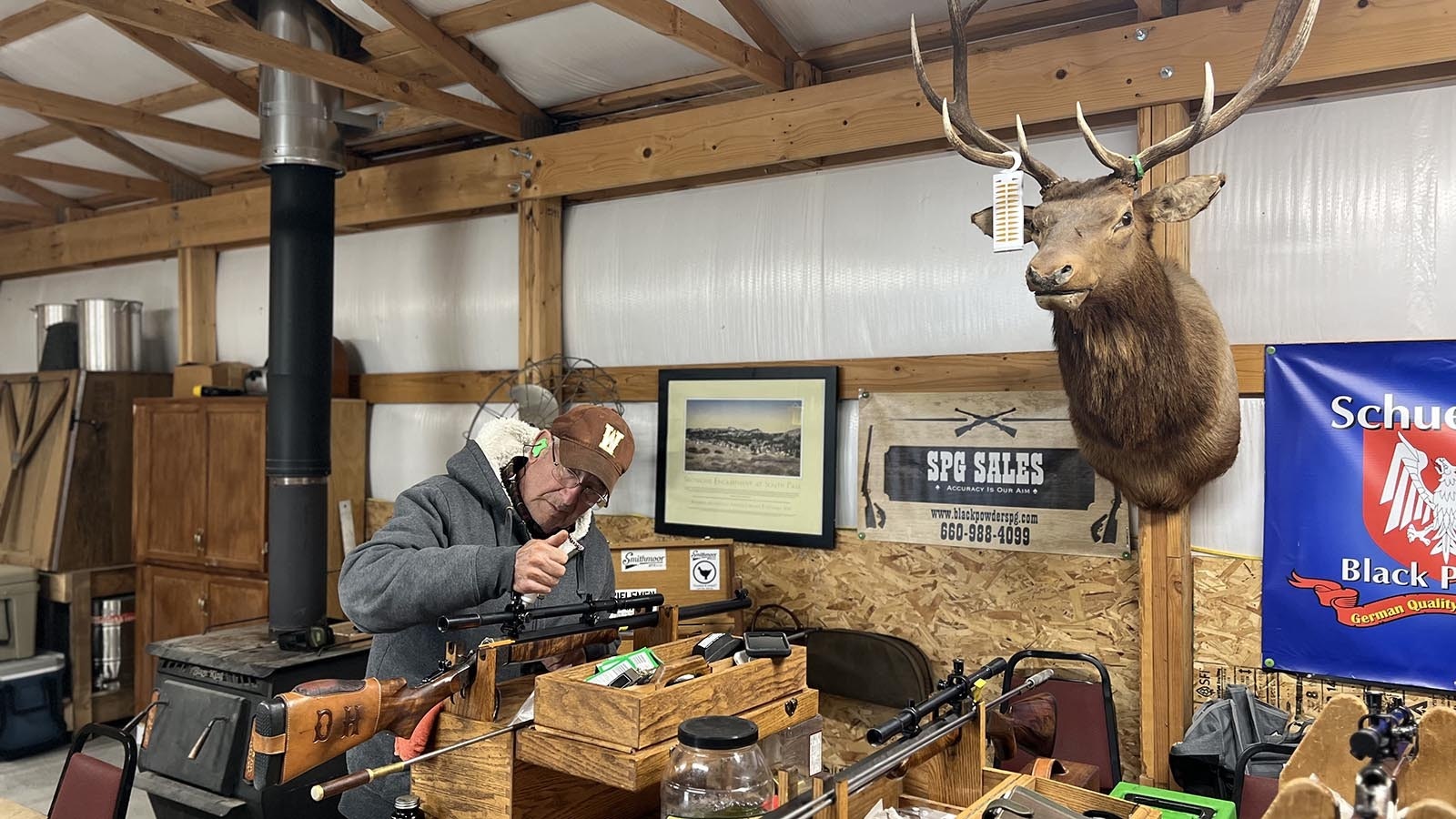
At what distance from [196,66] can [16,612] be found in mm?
3113

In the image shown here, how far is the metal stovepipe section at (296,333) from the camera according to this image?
4.21m

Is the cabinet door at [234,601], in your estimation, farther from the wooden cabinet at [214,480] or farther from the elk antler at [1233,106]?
the elk antler at [1233,106]

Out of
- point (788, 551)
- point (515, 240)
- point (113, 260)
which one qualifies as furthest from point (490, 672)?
point (113, 260)

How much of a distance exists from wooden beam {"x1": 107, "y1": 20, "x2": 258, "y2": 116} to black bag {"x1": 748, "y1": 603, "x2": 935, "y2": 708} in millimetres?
3456

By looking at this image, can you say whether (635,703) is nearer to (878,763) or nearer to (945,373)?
(878,763)

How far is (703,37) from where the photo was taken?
3.54 m

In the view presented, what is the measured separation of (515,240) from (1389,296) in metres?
3.45

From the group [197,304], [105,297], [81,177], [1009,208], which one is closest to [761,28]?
[1009,208]

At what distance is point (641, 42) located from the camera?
3.97 metres

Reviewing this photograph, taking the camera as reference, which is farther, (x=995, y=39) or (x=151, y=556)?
(x=151, y=556)

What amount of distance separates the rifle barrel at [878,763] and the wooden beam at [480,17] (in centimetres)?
280

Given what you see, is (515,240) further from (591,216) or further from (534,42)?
(534,42)

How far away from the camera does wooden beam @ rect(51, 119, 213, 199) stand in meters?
5.38

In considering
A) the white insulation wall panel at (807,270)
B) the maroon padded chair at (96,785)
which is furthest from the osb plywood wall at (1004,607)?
the maroon padded chair at (96,785)
